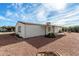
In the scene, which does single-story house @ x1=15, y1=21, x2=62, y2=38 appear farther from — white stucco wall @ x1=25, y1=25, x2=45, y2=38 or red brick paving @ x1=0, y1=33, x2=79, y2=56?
red brick paving @ x1=0, y1=33, x2=79, y2=56

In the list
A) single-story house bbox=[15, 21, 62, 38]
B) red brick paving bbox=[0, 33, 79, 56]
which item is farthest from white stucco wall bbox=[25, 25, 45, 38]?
red brick paving bbox=[0, 33, 79, 56]

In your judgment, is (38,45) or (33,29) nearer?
(38,45)

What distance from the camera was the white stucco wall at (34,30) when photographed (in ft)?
14.7

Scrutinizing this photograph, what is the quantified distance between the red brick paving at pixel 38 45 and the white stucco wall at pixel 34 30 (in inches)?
6.6

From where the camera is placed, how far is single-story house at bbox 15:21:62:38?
14.2 ft

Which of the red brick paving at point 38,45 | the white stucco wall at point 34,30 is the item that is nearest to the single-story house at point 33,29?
the white stucco wall at point 34,30

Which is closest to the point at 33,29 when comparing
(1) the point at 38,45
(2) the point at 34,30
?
(2) the point at 34,30

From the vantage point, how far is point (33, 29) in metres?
4.71

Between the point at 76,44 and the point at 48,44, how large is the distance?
2.96ft

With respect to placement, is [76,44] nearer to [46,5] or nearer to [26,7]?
[46,5]

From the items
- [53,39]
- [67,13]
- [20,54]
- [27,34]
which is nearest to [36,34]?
[27,34]

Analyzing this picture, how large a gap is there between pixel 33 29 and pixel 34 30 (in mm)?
56

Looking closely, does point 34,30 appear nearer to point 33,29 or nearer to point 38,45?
point 33,29

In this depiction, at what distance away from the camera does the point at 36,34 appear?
4562mm
